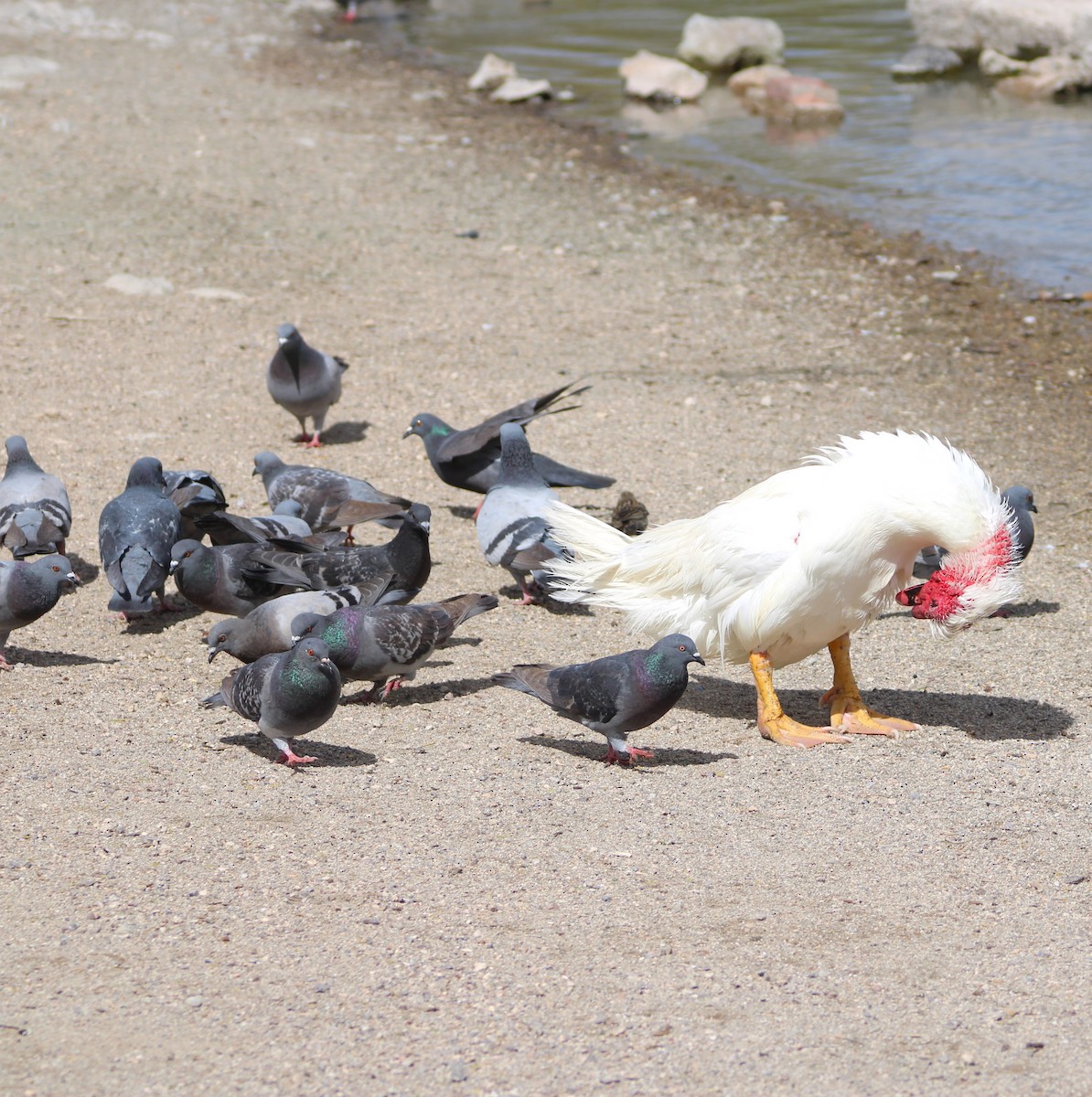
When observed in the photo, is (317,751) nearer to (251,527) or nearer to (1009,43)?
(251,527)

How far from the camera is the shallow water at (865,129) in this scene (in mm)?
14117

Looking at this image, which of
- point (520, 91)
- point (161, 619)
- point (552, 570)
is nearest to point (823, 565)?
point (552, 570)

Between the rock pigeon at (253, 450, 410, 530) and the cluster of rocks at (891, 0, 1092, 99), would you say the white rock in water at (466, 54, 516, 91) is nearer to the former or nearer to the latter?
the cluster of rocks at (891, 0, 1092, 99)

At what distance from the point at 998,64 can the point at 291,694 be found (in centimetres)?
1800

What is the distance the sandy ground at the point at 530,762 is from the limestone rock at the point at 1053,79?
7235 millimetres

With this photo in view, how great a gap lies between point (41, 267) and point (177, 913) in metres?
8.77

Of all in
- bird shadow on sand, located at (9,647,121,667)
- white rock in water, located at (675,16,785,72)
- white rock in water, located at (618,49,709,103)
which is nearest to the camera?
bird shadow on sand, located at (9,647,121,667)

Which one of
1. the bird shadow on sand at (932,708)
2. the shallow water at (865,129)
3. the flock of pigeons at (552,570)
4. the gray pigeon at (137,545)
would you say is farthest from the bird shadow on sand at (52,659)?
the shallow water at (865,129)

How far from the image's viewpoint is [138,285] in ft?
37.5

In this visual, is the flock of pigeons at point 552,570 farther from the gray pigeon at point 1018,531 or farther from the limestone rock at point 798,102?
the limestone rock at point 798,102

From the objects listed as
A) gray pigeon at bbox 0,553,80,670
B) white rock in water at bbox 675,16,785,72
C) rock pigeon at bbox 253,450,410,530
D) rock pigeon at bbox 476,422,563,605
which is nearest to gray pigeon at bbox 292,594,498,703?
rock pigeon at bbox 476,422,563,605

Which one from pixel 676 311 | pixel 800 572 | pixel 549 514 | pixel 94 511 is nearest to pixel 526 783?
pixel 800 572

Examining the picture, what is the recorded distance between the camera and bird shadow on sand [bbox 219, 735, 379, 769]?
546 centimetres

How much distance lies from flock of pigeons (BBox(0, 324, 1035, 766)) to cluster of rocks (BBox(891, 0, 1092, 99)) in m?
13.9
